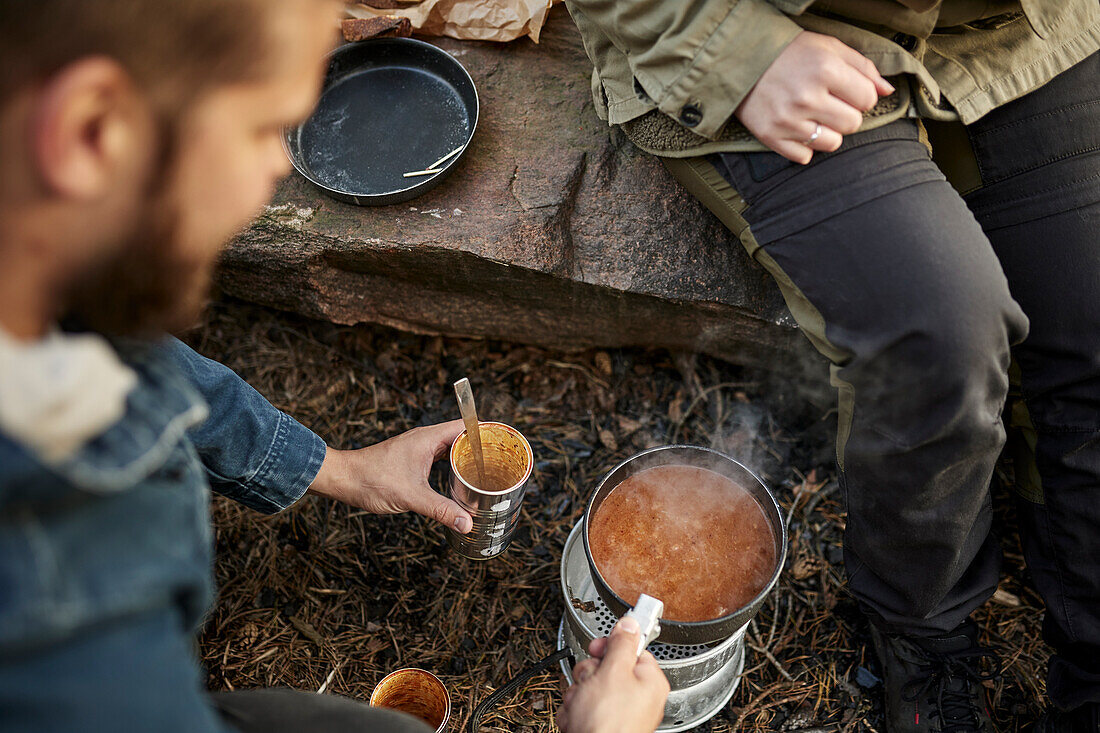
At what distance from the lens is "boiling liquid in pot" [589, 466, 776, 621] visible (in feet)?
5.08

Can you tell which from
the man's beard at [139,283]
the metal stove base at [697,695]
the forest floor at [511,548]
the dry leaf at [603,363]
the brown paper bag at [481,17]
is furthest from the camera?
the dry leaf at [603,363]

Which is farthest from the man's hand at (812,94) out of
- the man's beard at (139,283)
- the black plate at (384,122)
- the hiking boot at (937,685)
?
the hiking boot at (937,685)

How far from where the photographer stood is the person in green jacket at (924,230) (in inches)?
52.3

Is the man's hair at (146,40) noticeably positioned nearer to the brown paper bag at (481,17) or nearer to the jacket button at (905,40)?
the jacket button at (905,40)

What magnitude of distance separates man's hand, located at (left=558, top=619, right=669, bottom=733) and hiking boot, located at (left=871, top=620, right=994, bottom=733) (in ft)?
2.94

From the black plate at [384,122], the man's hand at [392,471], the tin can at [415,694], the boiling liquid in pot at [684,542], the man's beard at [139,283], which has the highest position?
the man's beard at [139,283]

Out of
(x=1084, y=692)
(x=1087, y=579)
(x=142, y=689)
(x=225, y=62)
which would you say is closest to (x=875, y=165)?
(x=1087, y=579)

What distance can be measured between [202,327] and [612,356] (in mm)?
1226

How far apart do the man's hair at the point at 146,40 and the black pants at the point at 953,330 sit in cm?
96

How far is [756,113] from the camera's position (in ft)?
4.55

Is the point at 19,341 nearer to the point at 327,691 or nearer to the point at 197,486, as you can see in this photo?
the point at 197,486

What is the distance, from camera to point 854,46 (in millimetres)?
1404

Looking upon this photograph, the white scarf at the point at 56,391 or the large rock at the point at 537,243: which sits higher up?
the white scarf at the point at 56,391

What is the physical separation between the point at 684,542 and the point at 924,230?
0.73m
